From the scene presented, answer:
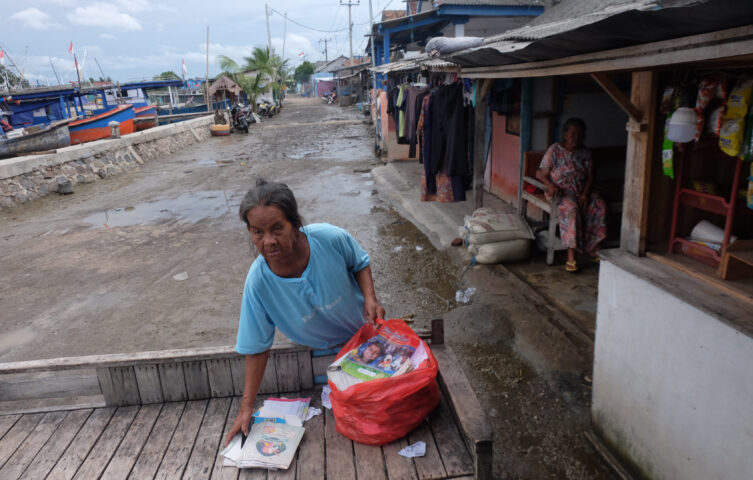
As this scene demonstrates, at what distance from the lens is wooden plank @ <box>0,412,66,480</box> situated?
2037 millimetres

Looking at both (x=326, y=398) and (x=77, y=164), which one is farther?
(x=77, y=164)

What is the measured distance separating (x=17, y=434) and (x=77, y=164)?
1236 cm

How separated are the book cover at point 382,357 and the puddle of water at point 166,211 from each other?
309 inches

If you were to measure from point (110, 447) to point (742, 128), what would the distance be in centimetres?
319

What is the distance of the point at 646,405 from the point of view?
106 inches

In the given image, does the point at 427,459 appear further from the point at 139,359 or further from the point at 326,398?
the point at 139,359

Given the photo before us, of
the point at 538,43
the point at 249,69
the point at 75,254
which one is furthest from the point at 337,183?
the point at 249,69

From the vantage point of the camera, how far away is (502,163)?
26.8 feet

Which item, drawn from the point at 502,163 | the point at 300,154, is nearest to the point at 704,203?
the point at 502,163

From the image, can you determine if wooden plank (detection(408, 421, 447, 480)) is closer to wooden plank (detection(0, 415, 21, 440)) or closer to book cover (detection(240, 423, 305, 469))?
book cover (detection(240, 423, 305, 469))

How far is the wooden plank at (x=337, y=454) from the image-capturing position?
74.5 inches

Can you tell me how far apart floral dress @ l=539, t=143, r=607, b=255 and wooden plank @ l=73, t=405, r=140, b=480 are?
4.59m

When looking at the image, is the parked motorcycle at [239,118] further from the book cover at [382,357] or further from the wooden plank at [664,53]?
the book cover at [382,357]

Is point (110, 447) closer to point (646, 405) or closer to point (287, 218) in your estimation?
point (287, 218)
